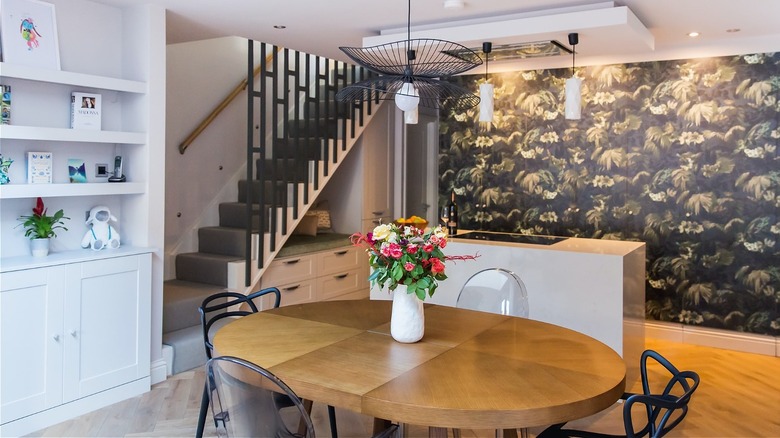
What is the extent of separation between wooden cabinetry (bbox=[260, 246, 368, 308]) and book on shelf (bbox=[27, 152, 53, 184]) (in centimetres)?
207

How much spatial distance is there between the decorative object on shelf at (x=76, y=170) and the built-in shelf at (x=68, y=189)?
153 millimetres

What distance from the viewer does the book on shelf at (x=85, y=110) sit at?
3.71 m

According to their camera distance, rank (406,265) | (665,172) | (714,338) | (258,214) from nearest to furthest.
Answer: (406,265)
(714,338)
(665,172)
(258,214)

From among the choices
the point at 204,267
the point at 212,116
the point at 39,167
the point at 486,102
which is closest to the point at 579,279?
the point at 486,102

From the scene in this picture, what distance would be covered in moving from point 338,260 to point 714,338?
3.26 metres

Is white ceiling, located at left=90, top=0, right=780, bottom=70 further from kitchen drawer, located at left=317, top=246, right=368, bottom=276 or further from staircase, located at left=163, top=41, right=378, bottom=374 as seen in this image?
kitchen drawer, located at left=317, top=246, right=368, bottom=276

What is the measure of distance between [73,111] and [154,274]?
1.06m

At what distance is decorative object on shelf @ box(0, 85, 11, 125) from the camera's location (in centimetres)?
335

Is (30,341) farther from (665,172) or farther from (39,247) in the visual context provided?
(665,172)

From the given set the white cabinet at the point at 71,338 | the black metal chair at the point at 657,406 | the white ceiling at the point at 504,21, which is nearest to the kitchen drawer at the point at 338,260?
the white ceiling at the point at 504,21

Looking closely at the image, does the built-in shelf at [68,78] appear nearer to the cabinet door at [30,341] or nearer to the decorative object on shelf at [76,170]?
the decorative object on shelf at [76,170]

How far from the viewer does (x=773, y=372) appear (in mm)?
4418

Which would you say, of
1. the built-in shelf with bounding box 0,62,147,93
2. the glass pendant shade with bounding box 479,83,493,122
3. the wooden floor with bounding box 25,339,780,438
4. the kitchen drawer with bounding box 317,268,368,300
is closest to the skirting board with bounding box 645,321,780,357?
the wooden floor with bounding box 25,339,780,438

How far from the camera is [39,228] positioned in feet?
11.4
